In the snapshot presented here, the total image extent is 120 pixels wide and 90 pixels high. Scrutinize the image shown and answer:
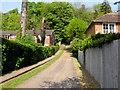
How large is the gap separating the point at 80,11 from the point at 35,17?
21.5 meters

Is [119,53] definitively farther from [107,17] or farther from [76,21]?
[76,21]

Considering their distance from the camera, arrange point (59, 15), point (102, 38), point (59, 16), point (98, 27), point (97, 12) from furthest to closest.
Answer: point (97, 12)
point (59, 16)
point (59, 15)
point (98, 27)
point (102, 38)

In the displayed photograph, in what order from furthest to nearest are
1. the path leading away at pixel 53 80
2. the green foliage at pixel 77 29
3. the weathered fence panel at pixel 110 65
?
the green foliage at pixel 77 29 < the path leading away at pixel 53 80 < the weathered fence panel at pixel 110 65

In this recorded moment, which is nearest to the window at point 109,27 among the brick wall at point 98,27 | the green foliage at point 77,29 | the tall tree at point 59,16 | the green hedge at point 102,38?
the brick wall at point 98,27

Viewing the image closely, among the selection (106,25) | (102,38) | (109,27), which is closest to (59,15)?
(106,25)

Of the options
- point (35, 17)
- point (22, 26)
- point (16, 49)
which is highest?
point (35, 17)

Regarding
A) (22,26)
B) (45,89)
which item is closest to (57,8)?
(22,26)

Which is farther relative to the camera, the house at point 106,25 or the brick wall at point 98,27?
the brick wall at point 98,27

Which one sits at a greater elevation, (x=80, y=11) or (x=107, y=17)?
(x=80, y=11)

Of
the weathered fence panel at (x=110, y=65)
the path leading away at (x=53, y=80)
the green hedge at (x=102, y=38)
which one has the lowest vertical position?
the path leading away at (x=53, y=80)

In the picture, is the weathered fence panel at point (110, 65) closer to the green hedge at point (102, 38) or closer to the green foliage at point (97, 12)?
the green hedge at point (102, 38)

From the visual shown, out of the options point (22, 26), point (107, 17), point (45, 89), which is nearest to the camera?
point (45, 89)

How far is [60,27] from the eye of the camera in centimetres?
5231

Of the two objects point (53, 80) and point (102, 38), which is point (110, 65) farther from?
point (53, 80)
